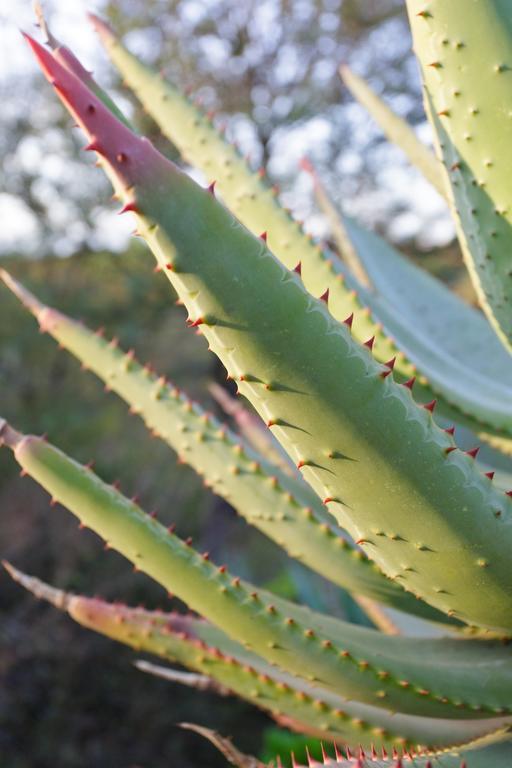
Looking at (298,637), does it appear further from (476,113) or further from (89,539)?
(89,539)

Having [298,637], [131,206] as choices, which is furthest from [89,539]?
[131,206]

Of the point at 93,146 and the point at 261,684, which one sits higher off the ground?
the point at 93,146

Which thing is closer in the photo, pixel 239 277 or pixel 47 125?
pixel 239 277

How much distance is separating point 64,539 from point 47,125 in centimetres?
347

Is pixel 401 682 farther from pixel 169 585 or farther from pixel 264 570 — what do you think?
pixel 264 570

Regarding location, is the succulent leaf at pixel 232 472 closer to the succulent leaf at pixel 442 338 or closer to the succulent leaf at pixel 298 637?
the succulent leaf at pixel 298 637

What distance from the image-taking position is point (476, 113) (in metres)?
0.71

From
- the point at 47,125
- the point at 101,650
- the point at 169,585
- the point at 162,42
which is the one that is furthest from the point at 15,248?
the point at 169,585

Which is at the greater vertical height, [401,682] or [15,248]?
[15,248]

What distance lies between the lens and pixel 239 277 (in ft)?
1.52

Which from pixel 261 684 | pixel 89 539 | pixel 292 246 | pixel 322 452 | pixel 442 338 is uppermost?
pixel 442 338

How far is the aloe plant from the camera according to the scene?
47 cm

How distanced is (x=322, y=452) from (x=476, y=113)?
1.32 feet

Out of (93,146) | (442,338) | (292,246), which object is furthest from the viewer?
(442,338)
